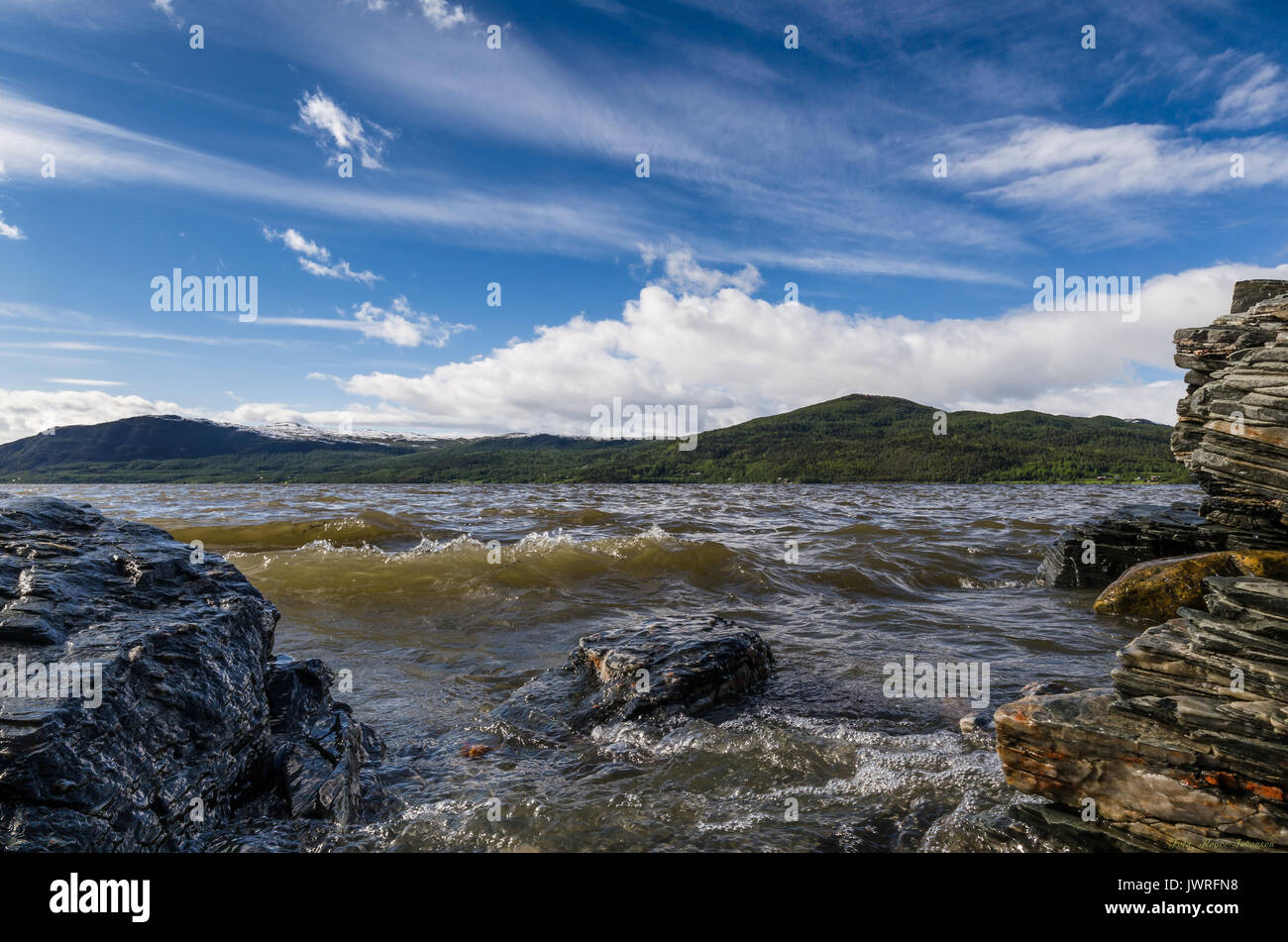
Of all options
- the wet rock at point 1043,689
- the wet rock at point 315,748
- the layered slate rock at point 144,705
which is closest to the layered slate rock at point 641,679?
the wet rock at point 315,748

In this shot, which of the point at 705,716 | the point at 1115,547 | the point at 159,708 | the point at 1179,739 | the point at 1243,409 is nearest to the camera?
the point at 159,708

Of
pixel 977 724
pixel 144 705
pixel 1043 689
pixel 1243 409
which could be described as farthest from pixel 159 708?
pixel 1243 409

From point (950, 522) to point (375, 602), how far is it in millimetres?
28246

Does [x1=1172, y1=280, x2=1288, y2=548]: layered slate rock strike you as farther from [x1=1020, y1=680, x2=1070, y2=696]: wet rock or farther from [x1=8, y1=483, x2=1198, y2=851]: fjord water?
[x1=1020, y1=680, x2=1070, y2=696]: wet rock

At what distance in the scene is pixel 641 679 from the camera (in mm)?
8141

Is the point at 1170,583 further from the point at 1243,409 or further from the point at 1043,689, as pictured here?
the point at 1043,689

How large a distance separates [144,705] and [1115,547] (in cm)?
2059

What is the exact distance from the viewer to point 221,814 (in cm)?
469

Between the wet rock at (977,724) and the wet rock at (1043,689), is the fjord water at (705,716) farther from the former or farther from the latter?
the wet rock at (1043,689)

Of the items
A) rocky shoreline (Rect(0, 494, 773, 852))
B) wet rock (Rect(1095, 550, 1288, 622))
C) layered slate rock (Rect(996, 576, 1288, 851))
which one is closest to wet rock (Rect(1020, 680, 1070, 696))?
layered slate rock (Rect(996, 576, 1288, 851))

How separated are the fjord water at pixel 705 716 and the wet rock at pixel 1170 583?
82 cm

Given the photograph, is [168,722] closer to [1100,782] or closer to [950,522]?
[1100,782]

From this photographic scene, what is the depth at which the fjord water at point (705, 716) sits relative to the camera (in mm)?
5188

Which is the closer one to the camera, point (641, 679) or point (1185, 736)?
point (1185, 736)
